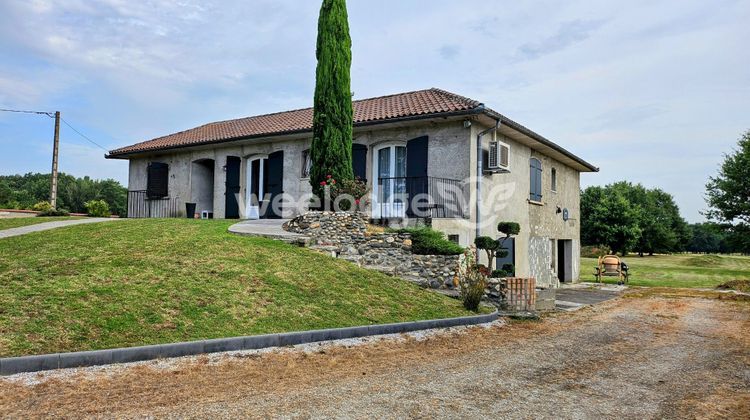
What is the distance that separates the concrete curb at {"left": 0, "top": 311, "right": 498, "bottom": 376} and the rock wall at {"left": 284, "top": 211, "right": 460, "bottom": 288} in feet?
9.40

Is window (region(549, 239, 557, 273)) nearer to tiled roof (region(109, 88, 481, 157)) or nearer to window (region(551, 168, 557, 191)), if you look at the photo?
window (region(551, 168, 557, 191))

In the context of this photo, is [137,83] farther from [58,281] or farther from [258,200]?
[58,281]

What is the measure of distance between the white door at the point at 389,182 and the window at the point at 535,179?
5068 mm

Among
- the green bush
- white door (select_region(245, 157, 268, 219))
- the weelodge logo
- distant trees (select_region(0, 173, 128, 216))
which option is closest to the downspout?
the weelodge logo

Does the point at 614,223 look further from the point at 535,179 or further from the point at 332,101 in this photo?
the point at 332,101

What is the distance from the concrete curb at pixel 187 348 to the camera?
5.03m


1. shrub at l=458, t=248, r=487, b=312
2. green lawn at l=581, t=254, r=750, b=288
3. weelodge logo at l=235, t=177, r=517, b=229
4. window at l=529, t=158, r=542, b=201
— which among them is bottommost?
green lawn at l=581, t=254, r=750, b=288

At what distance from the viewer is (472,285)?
1015 cm

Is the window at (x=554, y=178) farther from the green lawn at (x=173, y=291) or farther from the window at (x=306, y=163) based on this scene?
the green lawn at (x=173, y=291)

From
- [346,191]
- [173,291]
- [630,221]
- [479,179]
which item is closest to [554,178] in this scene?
[479,179]

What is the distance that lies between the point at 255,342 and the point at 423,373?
7.50 feet

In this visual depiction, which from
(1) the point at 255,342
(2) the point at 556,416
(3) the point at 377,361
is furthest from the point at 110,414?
(2) the point at 556,416

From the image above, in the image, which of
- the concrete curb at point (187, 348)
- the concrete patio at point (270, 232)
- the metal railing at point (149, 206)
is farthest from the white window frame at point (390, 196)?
the metal railing at point (149, 206)

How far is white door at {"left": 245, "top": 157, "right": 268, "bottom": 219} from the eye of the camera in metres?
18.1
